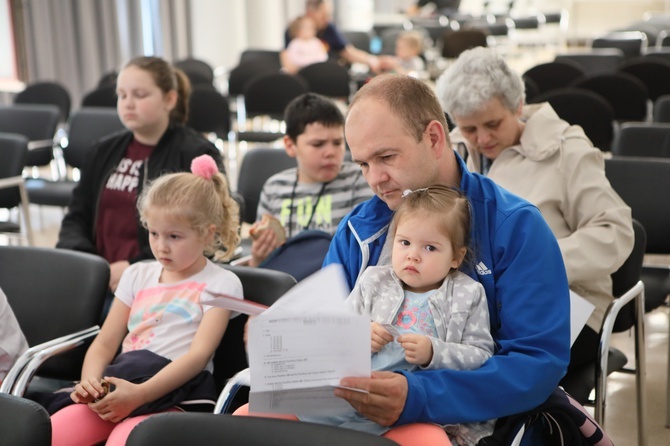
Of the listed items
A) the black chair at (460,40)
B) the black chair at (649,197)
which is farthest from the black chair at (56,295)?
the black chair at (460,40)

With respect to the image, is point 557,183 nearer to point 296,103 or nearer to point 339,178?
point 339,178

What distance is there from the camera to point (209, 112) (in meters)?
6.45

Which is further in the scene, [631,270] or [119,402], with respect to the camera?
[631,270]

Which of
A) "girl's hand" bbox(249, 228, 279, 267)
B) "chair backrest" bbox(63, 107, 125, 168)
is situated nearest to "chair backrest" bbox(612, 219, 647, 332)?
"girl's hand" bbox(249, 228, 279, 267)

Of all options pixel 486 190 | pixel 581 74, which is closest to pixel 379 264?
pixel 486 190

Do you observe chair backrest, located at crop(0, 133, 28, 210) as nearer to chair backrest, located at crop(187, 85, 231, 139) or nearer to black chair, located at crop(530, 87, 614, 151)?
chair backrest, located at crop(187, 85, 231, 139)

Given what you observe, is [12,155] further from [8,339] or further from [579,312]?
[579,312]

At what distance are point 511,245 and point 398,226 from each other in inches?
8.9

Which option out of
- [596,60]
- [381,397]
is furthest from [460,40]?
[381,397]

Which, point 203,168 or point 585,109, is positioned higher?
point 203,168

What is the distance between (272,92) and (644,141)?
372cm

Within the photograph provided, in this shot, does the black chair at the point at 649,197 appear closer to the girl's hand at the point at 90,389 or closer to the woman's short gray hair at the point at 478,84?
the woman's short gray hair at the point at 478,84

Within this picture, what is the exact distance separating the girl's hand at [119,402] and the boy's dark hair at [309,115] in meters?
1.40

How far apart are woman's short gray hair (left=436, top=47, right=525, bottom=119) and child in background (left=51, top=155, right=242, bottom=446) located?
0.76 metres
